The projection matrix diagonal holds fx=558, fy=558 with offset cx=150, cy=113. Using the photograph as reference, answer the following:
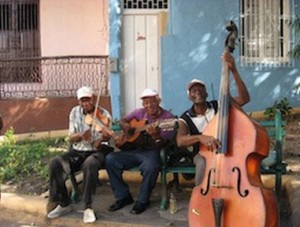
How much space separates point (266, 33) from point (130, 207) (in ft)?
17.9

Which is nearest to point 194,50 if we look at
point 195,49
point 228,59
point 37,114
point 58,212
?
point 195,49

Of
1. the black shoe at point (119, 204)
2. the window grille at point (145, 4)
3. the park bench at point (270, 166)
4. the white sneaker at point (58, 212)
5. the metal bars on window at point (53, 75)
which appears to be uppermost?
the window grille at point (145, 4)

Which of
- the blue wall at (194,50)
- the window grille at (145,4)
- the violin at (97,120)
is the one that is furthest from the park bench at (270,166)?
the window grille at (145,4)

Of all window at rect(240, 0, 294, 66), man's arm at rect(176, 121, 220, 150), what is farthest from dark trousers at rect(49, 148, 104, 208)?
window at rect(240, 0, 294, 66)

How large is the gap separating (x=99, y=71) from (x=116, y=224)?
5677 mm

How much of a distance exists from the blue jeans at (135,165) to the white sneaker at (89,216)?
0.37 meters

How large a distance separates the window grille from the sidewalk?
456cm

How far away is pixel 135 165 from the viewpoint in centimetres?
559

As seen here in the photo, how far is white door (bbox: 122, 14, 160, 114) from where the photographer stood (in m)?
9.98

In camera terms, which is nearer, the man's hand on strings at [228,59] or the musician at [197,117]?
the man's hand on strings at [228,59]

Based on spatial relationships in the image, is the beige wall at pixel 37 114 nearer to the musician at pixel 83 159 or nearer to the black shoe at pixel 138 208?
the musician at pixel 83 159

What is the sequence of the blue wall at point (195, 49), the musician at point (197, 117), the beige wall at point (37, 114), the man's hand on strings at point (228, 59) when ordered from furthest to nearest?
the beige wall at point (37, 114), the blue wall at point (195, 49), the musician at point (197, 117), the man's hand on strings at point (228, 59)

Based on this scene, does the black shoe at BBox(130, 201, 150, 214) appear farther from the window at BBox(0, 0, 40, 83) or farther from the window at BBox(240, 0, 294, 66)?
the window at BBox(0, 0, 40, 83)

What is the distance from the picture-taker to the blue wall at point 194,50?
31.7ft
